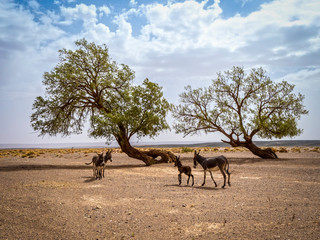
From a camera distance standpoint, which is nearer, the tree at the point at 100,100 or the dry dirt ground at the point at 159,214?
the dry dirt ground at the point at 159,214

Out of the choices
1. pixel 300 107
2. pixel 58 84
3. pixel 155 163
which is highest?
pixel 58 84

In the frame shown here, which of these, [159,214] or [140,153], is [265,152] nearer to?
[140,153]

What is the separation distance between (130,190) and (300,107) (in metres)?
26.9

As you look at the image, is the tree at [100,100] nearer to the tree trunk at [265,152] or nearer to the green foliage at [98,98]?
the green foliage at [98,98]

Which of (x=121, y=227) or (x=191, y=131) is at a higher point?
(x=191, y=131)

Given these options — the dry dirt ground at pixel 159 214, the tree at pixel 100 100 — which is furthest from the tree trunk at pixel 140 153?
the dry dirt ground at pixel 159 214

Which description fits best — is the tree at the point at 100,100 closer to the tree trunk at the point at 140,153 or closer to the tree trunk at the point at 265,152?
the tree trunk at the point at 140,153

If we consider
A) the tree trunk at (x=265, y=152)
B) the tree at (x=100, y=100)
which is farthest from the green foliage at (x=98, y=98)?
the tree trunk at (x=265, y=152)

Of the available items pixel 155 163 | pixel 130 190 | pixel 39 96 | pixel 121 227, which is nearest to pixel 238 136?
pixel 155 163

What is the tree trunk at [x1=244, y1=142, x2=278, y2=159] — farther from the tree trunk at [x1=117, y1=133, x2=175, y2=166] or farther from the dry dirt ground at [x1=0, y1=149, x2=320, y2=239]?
the dry dirt ground at [x1=0, y1=149, x2=320, y2=239]

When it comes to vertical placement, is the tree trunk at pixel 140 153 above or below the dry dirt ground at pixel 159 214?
above

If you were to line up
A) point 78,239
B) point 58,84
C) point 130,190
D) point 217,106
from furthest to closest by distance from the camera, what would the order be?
point 217,106 → point 58,84 → point 130,190 → point 78,239

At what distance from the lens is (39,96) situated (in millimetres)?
22312

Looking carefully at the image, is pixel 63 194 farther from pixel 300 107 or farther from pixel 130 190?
pixel 300 107
